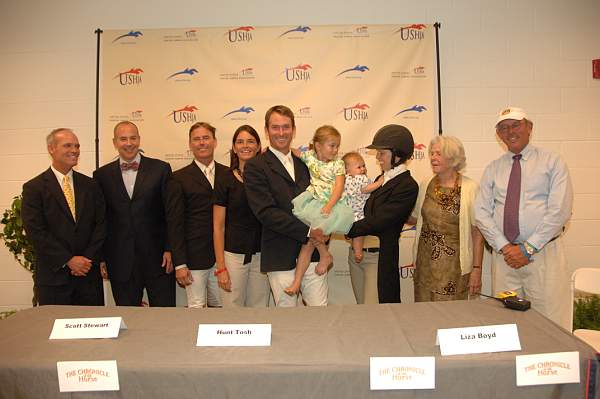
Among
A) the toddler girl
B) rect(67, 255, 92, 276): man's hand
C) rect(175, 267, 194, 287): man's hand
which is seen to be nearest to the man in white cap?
the toddler girl

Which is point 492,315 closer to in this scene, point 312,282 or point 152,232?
point 312,282

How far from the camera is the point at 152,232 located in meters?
3.12

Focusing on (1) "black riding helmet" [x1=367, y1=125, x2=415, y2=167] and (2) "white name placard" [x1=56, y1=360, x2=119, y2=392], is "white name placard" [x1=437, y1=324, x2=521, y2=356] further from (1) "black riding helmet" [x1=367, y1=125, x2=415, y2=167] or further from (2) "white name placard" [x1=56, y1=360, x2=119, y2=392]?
(1) "black riding helmet" [x1=367, y1=125, x2=415, y2=167]

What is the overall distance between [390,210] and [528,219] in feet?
2.71

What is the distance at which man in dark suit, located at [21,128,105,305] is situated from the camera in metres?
2.87

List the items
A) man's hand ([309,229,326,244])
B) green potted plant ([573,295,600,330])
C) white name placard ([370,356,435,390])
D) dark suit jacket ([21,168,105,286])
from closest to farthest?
white name placard ([370,356,435,390]) → man's hand ([309,229,326,244]) → dark suit jacket ([21,168,105,286]) → green potted plant ([573,295,600,330])

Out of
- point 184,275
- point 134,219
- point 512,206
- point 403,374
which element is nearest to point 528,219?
point 512,206

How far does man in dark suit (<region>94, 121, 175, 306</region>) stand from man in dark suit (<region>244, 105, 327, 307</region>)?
0.88 m

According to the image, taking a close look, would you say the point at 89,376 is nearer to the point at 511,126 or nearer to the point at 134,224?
the point at 134,224

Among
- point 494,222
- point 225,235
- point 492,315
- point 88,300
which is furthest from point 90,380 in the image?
point 494,222

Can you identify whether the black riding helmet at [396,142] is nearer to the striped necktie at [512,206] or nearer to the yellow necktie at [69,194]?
the striped necktie at [512,206]

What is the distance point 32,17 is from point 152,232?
2643 millimetres

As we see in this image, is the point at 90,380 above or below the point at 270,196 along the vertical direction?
below

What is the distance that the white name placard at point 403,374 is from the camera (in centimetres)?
129
